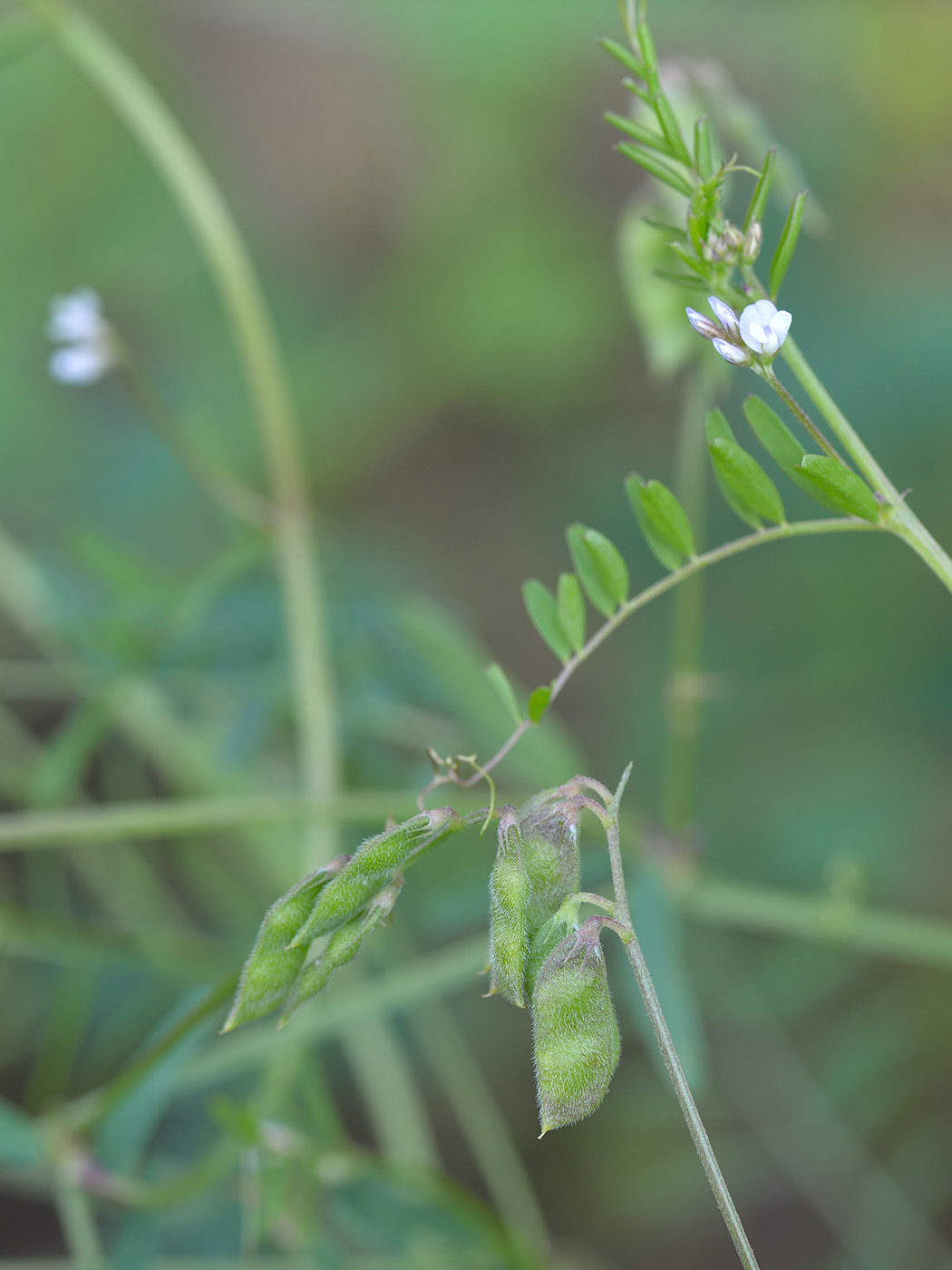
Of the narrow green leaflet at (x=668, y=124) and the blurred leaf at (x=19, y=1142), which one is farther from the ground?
the narrow green leaflet at (x=668, y=124)

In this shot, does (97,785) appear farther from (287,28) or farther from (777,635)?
(287,28)

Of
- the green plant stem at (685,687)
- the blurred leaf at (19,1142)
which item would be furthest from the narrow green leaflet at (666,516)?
the blurred leaf at (19,1142)

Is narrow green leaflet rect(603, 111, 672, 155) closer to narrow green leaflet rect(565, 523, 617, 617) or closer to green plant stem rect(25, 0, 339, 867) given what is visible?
narrow green leaflet rect(565, 523, 617, 617)

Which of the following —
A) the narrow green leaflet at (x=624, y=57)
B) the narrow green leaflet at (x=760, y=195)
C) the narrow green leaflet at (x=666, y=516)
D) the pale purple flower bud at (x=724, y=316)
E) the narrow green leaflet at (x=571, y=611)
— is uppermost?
the narrow green leaflet at (x=624, y=57)

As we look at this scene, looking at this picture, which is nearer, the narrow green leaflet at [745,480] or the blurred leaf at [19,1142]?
the narrow green leaflet at [745,480]

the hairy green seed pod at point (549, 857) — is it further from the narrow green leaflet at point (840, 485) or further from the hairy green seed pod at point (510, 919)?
the narrow green leaflet at point (840, 485)

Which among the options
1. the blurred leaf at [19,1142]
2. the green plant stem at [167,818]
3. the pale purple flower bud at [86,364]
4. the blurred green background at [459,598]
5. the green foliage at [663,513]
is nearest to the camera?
the green foliage at [663,513]
